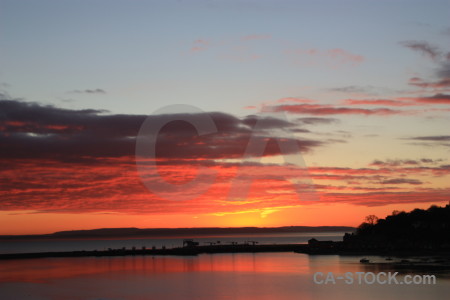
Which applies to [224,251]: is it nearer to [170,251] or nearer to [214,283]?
[170,251]

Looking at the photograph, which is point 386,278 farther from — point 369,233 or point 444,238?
point 369,233

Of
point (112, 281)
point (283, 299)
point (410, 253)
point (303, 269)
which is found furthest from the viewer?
point (410, 253)

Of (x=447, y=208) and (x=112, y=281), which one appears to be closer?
(x=112, y=281)

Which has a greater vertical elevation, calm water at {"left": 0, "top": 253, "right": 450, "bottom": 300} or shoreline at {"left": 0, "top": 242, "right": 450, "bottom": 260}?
shoreline at {"left": 0, "top": 242, "right": 450, "bottom": 260}

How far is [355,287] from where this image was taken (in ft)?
230

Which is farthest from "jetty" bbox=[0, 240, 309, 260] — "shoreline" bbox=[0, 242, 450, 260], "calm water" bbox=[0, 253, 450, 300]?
"calm water" bbox=[0, 253, 450, 300]

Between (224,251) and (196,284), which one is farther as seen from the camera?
(224,251)

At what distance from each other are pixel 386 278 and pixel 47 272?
57.7 meters

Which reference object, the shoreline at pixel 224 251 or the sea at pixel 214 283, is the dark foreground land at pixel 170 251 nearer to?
the shoreline at pixel 224 251

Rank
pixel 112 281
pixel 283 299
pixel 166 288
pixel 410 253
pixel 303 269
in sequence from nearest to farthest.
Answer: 1. pixel 283 299
2. pixel 166 288
3. pixel 112 281
4. pixel 303 269
5. pixel 410 253

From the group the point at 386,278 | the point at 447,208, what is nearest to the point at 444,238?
the point at 447,208

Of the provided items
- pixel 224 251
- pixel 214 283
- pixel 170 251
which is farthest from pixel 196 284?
pixel 224 251

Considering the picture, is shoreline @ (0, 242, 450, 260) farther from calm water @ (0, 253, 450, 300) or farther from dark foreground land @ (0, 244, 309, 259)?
calm water @ (0, 253, 450, 300)

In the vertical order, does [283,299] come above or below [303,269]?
below
